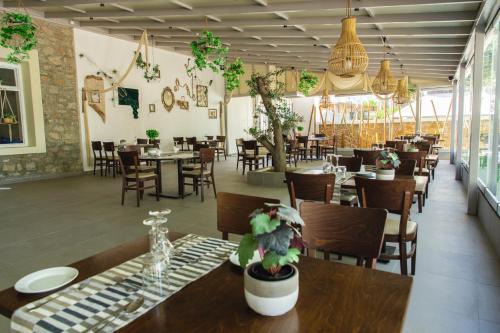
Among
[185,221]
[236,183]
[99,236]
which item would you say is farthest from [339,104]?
[99,236]

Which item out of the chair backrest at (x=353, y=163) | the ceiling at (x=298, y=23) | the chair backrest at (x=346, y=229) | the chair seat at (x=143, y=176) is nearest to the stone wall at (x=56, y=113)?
the ceiling at (x=298, y=23)

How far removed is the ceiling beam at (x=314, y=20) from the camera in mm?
5215

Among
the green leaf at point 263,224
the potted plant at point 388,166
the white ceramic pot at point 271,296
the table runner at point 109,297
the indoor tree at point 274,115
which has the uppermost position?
the indoor tree at point 274,115

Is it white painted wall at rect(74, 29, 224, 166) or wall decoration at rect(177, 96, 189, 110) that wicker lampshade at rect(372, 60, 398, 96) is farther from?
wall decoration at rect(177, 96, 189, 110)

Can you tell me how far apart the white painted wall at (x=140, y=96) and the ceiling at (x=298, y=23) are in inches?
18.6

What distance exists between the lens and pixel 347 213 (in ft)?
5.44

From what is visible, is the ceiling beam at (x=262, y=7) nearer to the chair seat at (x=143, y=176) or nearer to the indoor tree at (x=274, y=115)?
the indoor tree at (x=274, y=115)

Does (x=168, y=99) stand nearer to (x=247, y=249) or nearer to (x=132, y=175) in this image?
(x=132, y=175)

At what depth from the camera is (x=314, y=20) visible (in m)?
6.34

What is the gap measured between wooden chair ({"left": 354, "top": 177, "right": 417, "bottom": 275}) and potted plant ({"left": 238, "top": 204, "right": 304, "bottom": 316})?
5.53ft

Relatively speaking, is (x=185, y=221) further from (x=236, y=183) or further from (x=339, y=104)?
(x=339, y=104)

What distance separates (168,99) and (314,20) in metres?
6.48

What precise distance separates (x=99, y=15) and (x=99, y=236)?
5.81 meters

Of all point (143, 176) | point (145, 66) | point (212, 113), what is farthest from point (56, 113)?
point (212, 113)
